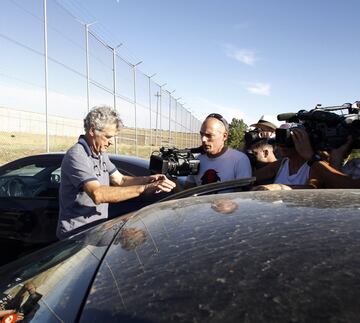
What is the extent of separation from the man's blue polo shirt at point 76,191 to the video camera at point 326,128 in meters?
1.28

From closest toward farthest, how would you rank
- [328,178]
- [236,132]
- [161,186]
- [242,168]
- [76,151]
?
[328,178]
[161,186]
[76,151]
[242,168]
[236,132]

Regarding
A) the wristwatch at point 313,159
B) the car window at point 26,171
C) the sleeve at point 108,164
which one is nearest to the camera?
the wristwatch at point 313,159

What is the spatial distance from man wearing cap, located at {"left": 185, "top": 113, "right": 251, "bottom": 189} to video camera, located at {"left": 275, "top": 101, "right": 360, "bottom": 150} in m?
0.57

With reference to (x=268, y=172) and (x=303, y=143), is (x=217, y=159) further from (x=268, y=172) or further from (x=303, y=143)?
(x=303, y=143)

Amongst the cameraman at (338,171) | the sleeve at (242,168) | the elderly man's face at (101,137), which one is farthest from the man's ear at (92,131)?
the cameraman at (338,171)

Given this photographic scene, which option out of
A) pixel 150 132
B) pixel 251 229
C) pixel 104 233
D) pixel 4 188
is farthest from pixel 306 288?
pixel 150 132

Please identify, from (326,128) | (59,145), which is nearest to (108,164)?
(326,128)

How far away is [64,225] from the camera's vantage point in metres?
3.06

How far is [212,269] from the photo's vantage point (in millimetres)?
1061

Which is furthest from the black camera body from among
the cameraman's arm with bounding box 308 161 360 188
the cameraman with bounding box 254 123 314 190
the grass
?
the grass

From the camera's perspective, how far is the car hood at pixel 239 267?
0.87 metres

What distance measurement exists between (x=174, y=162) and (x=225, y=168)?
0.47 meters

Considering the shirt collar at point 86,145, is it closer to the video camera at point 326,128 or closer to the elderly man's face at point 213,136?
the elderly man's face at point 213,136

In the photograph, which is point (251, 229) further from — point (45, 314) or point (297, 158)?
point (297, 158)
